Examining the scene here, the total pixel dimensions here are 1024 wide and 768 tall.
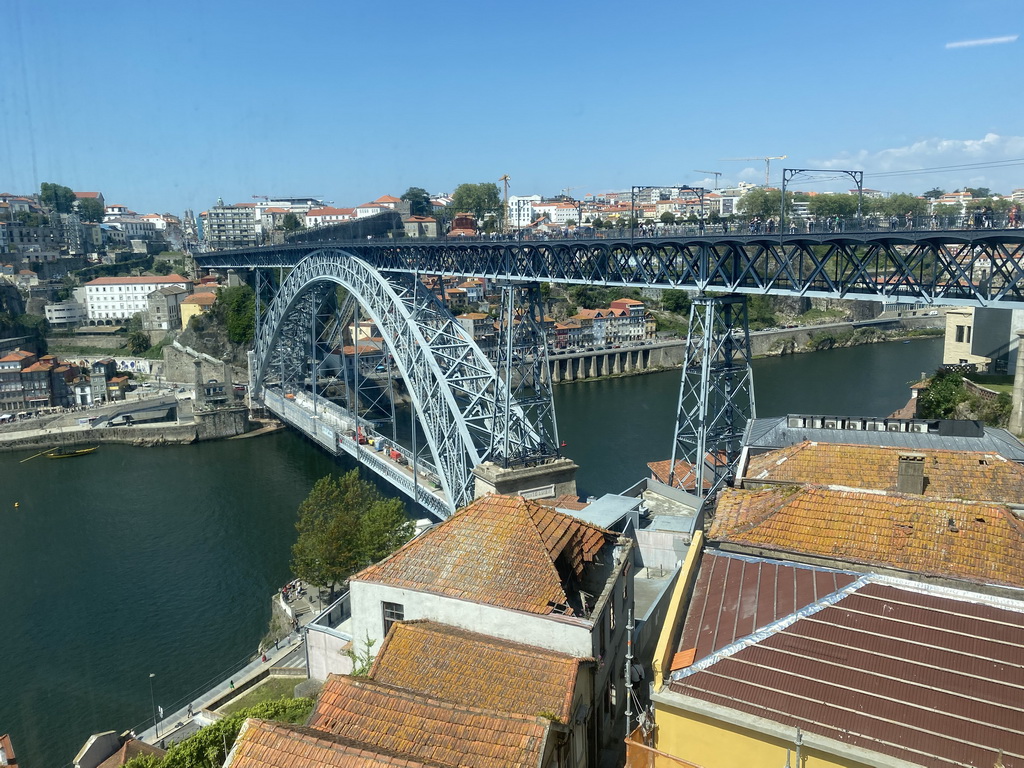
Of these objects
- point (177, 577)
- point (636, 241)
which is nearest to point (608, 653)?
point (636, 241)

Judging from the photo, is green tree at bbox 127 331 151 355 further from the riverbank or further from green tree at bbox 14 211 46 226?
green tree at bbox 14 211 46 226

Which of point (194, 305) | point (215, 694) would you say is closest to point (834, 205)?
point (194, 305)

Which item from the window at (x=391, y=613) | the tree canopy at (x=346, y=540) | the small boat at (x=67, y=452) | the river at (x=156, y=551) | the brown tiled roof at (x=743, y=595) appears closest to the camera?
the brown tiled roof at (x=743, y=595)

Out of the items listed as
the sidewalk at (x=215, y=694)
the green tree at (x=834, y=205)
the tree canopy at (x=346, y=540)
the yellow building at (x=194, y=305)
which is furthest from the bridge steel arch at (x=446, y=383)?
the green tree at (x=834, y=205)

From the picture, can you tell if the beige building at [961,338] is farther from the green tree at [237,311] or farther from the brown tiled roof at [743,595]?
the green tree at [237,311]

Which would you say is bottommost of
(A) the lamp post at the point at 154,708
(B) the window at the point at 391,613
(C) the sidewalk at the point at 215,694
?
(A) the lamp post at the point at 154,708

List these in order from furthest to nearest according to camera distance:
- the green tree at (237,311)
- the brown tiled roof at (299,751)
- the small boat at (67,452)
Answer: the green tree at (237,311) < the small boat at (67,452) < the brown tiled roof at (299,751)
